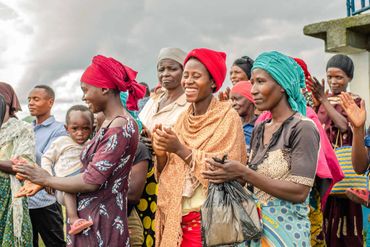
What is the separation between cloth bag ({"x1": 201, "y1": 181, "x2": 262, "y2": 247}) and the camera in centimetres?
288

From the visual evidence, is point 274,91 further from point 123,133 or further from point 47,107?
point 47,107

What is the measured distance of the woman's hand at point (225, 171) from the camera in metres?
2.87

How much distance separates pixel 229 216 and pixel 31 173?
1.29 metres

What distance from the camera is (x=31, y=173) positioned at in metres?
3.32

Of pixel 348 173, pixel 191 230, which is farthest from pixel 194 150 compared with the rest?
pixel 348 173

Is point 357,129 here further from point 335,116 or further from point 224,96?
point 224,96

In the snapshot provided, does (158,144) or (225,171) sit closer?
(225,171)

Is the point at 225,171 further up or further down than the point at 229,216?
further up

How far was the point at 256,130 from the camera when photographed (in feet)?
11.0

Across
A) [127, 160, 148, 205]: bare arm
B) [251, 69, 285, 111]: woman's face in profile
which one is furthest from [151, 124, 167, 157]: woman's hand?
[251, 69, 285, 111]: woman's face in profile

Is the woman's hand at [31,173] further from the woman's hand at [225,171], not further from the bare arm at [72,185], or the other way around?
the woman's hand at [225,171]

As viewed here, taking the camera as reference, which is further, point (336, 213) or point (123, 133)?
point (336, 213)

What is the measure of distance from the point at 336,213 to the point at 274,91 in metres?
2.25

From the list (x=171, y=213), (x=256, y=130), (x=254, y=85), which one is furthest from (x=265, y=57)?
(x=171, y=213)
